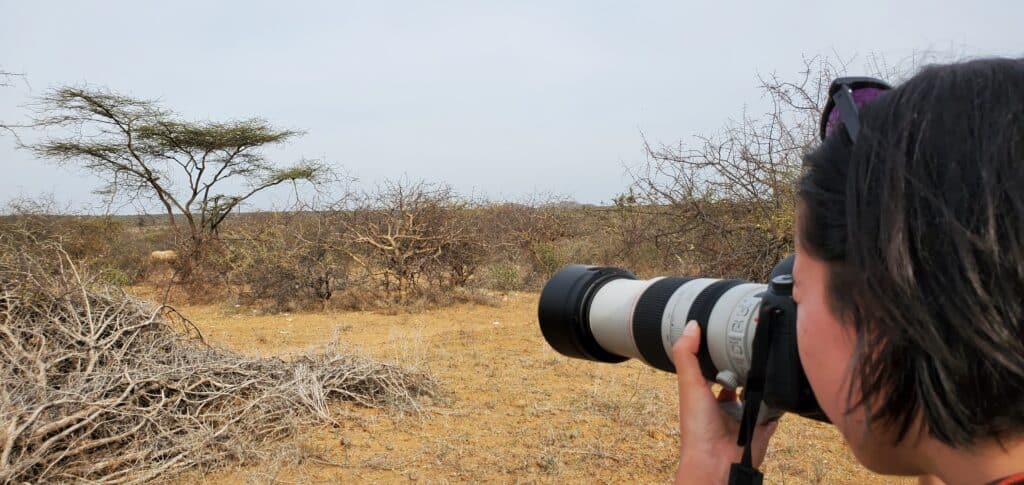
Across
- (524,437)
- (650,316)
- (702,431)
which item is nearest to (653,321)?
(650,316)

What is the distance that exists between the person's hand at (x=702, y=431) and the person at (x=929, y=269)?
0.34 m

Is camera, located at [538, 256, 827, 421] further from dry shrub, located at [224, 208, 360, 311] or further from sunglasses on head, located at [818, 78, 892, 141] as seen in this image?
dry shrub, located at [224, 208, 360, 311]

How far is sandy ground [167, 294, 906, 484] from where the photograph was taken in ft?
10.2

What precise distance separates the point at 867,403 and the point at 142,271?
1508 centimetres

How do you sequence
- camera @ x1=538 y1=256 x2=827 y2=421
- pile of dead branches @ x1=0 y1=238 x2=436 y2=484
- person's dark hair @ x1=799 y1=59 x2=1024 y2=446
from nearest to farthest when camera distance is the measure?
person's dark hair @ x1=799 y1=59 x2=1024 y2=446 < camera @ x1=538 y1=256 x2=827 y2=421 < pile of dead branches @ x1=0 y1=238 x2=436 y2=484

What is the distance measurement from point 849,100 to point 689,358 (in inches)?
19.3

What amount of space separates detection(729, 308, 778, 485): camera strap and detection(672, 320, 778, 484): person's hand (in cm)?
6

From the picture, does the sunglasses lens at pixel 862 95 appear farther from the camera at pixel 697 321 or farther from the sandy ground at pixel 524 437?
the sandy ground at pixel 524 437

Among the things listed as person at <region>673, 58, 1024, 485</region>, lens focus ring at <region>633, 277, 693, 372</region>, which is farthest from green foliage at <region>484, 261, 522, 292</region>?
person at <region>673, 58, 1024, 485</region>

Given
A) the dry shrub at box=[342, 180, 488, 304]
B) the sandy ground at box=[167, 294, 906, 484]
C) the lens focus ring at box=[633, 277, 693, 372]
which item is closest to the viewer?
the lens focus ring at box=[633, 277, 693, 372]

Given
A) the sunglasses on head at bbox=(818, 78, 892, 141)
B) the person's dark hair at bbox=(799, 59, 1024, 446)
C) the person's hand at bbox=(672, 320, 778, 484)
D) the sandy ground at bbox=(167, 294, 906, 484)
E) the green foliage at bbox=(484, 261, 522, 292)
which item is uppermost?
the sunglasses on head at bbox=(818, 78, 892, 141)

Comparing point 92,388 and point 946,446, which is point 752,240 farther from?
point 946,446

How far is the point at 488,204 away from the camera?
543 inches

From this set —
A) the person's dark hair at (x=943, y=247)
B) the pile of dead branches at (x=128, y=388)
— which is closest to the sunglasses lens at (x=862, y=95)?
the person's dark hair at (x=943, y=247)
